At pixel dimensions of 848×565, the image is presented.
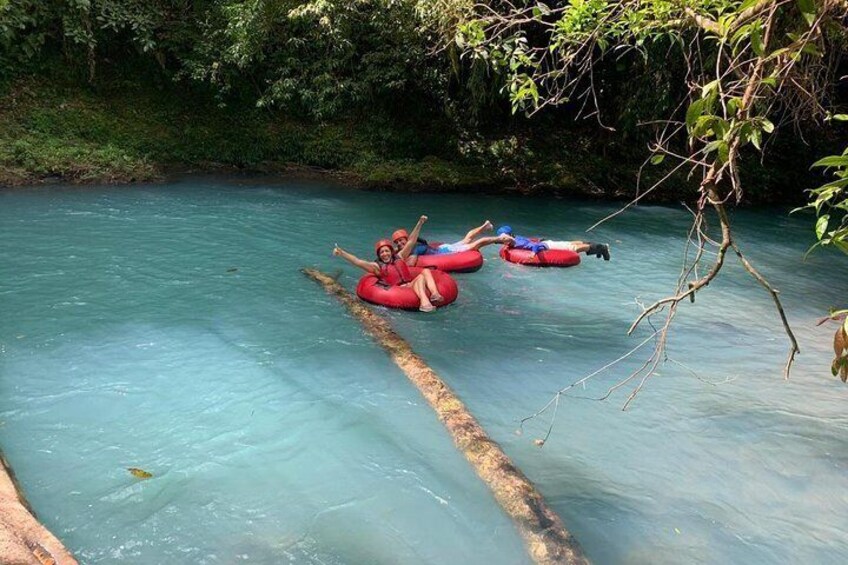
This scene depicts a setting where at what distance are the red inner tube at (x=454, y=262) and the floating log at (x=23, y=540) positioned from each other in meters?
5.79

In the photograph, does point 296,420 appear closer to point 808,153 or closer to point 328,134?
point 328,134

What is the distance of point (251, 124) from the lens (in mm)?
16172

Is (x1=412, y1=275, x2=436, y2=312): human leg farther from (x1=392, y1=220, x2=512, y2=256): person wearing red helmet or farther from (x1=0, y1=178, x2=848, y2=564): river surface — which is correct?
(x1=392, y1=220, x2=512, y2=256): person wearing red helmet

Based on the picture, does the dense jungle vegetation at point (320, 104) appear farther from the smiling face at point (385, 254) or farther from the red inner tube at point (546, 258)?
the smiling face at point (385, 254)

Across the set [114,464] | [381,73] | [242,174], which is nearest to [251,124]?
[242,174]

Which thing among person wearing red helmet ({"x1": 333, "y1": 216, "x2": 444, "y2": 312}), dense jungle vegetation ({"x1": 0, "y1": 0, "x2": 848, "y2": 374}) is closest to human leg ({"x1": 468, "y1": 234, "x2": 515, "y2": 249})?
person wearing red helmet ({"x1": 333, "y1": 216, "x2": 444, "y2": 312})

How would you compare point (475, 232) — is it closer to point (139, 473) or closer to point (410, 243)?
point (410, 243)

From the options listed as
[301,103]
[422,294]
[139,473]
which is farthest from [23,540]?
[301,103]

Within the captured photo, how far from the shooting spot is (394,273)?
738cm

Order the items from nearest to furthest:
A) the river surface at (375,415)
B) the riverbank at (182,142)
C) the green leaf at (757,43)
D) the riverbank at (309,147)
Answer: the green leaf at (757,43), the river surface at (375,415), the riverbank at (182,142), the riverbank at (309,147)

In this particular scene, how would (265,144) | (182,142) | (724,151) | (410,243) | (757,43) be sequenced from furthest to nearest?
(265,144) < (182,142) < (410,243) < (724,151) < (757,43)

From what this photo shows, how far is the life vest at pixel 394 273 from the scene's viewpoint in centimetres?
737

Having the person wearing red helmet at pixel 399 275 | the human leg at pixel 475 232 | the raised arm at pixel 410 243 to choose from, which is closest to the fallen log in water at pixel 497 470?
the person wearing red helmet at pixel 399 275

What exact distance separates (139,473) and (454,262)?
5324mm
